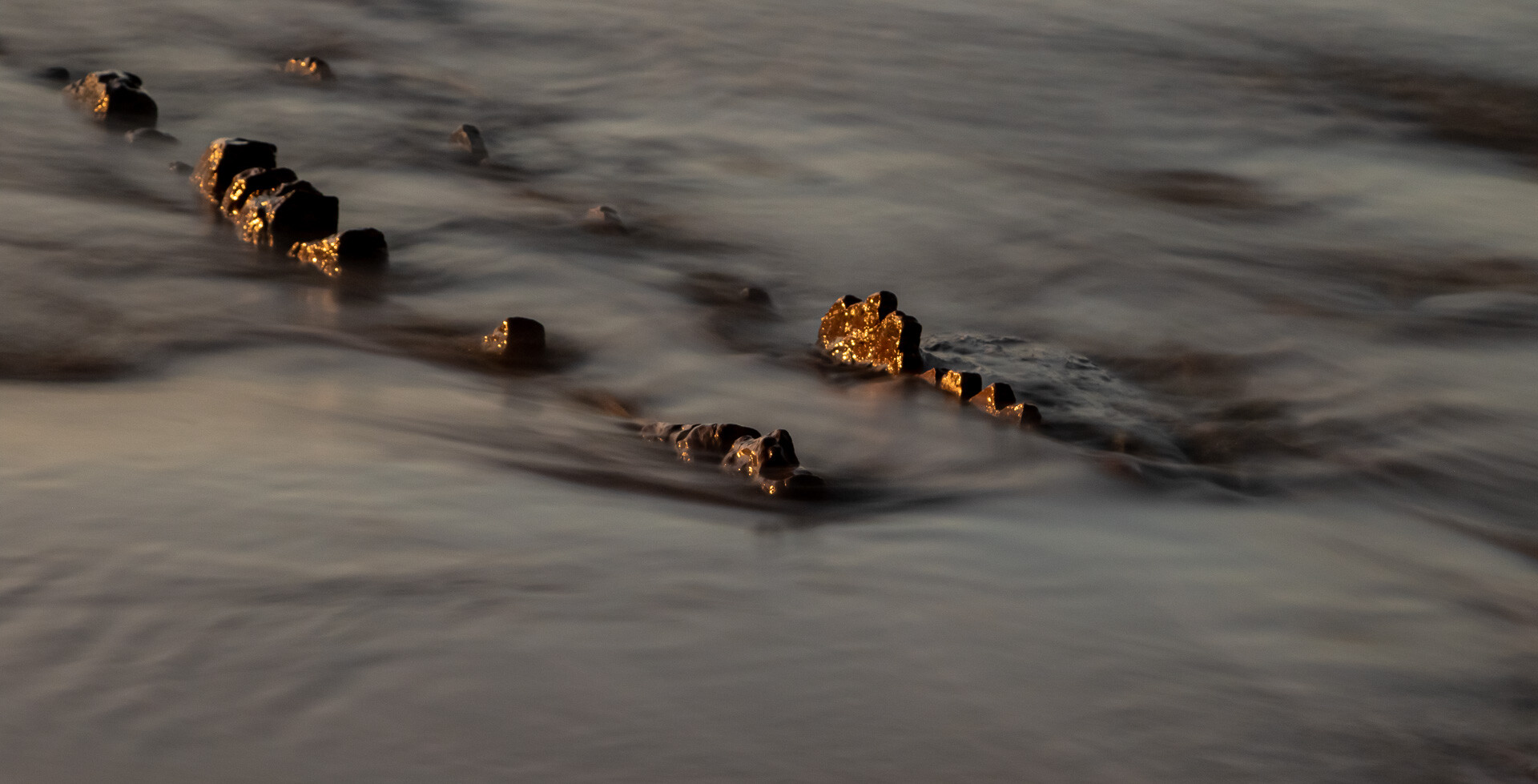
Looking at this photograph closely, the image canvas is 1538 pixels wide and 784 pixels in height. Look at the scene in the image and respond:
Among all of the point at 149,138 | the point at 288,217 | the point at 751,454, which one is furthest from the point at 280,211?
the point at 751,454

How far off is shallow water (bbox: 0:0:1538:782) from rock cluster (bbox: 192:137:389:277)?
108 mm

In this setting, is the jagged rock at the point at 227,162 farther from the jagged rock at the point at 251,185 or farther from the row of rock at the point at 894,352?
the row of rock at the point at 894,352

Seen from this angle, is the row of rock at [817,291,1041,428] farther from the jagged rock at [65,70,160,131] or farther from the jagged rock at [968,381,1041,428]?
the jagged rock at [65,70,160,131]

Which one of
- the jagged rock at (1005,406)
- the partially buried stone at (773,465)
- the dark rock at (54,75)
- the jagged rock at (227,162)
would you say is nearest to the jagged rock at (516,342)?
the partially buried stone at (773,465)

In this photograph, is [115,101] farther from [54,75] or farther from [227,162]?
[227,162]

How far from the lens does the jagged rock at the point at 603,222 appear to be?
4379 millimetres

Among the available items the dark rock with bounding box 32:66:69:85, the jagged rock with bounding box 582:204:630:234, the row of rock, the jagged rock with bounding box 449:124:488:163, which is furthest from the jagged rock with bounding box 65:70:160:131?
the row of rock

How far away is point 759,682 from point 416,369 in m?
1.53

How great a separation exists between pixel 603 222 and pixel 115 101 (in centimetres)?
186

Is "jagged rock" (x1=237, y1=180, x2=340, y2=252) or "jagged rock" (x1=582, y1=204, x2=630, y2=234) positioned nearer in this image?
"jagged rock" (x1=237, y1=180, x2=340, y2=252)

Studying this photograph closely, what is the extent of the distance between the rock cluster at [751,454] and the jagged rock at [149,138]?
2.76 metres

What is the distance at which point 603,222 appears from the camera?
4387mm

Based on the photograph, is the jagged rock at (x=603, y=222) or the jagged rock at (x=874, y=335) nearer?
the jagged rock at (x=874, y=335)

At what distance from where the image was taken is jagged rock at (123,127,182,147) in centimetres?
480
